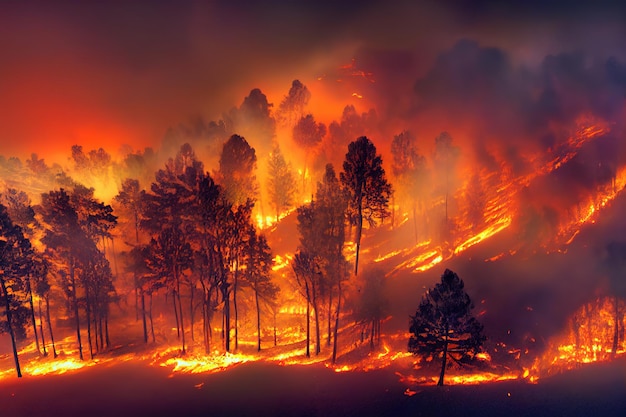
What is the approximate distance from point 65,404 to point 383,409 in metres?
28.3

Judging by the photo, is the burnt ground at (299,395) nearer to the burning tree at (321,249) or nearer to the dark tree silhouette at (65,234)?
the burning tree at (321,249)

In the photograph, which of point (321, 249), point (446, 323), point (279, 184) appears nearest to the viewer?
point (446, 323)

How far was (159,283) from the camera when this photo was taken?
4659cm

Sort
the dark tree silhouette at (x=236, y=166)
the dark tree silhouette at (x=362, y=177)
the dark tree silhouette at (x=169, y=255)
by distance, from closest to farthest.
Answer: the dark tree silhouette at (x=169, y=255) → the dark tree silhouette at (x=362, y=177) → the dark tree silhouette at (x=236, y=166)

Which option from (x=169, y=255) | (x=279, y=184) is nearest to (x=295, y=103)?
(x=279, y=184)

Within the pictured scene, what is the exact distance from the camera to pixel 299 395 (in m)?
35.1

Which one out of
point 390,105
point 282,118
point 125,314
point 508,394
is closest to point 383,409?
point 508,394

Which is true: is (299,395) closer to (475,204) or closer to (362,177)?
(362,177)

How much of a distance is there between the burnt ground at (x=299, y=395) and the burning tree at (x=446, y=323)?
12.3ft

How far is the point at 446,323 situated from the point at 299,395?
1520cm

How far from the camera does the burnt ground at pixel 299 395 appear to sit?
1256 inches

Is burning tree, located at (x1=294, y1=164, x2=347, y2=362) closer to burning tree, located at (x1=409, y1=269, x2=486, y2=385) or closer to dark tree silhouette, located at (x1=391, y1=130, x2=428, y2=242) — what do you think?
burning tree, located at (x1=409, y1=269, x2=486, y2=385)

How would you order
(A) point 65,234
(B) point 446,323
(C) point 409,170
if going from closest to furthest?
(B) point 446,323 < (A) point 65,234 < (C) point 409,170

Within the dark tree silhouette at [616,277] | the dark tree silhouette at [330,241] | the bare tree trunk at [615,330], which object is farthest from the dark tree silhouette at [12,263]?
the dark tree silhouette at [616,277]
